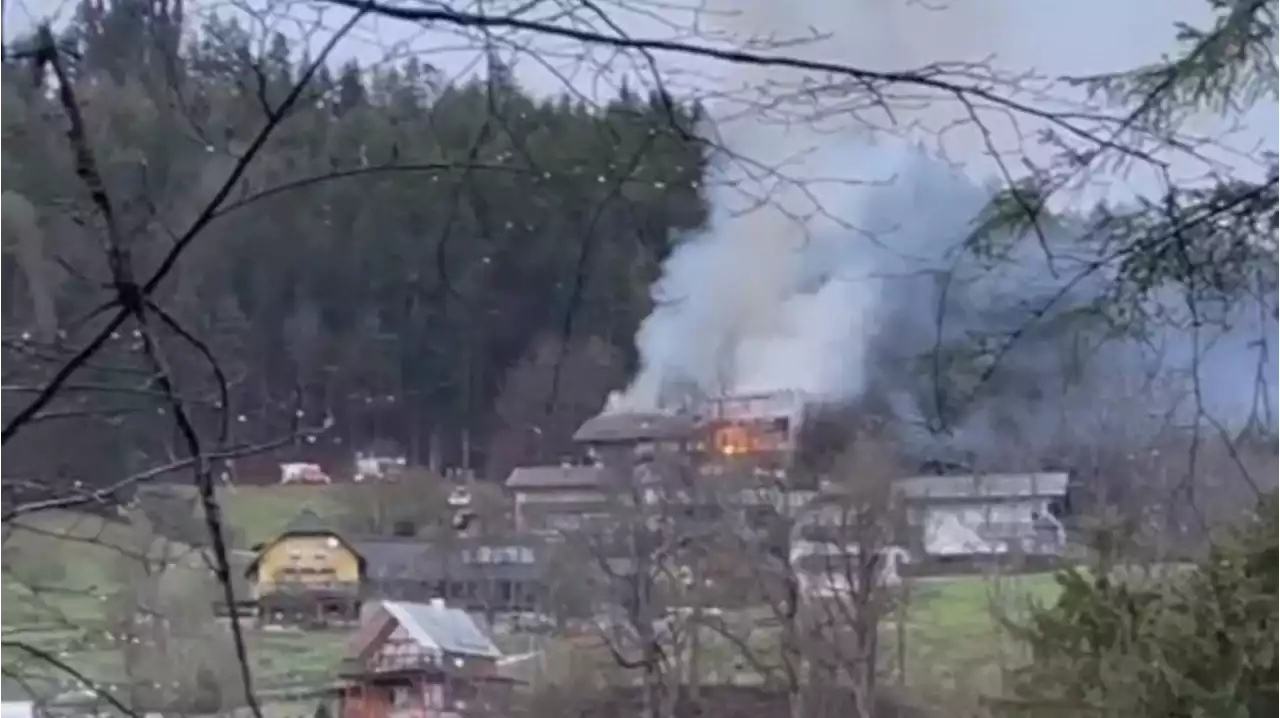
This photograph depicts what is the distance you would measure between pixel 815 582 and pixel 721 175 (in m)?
0.82

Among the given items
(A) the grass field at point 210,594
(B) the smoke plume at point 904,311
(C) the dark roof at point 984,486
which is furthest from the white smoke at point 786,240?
(A) the grass field at point 210,594

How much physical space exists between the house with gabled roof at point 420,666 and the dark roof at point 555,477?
5.6 inches

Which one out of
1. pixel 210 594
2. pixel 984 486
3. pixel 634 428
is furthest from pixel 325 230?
pixel 984 486

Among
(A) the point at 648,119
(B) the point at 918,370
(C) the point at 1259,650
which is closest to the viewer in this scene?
(A) the point at 648,119

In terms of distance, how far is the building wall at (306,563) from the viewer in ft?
3.64

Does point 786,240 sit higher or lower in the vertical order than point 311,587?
higher

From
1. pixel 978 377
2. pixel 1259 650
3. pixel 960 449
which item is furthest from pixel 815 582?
pixel 1259 650

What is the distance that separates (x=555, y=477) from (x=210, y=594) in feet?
1.27

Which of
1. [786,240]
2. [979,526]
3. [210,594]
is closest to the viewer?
[210,594]

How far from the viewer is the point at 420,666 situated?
130 cm

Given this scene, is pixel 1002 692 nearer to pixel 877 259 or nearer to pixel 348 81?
pixel 877 259

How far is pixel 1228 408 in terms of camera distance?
1.25 m

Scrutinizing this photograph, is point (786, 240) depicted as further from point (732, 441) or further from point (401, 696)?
point (401, 696)

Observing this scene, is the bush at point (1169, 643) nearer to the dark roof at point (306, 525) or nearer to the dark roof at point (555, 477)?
the dark roof at point (555, 477)
